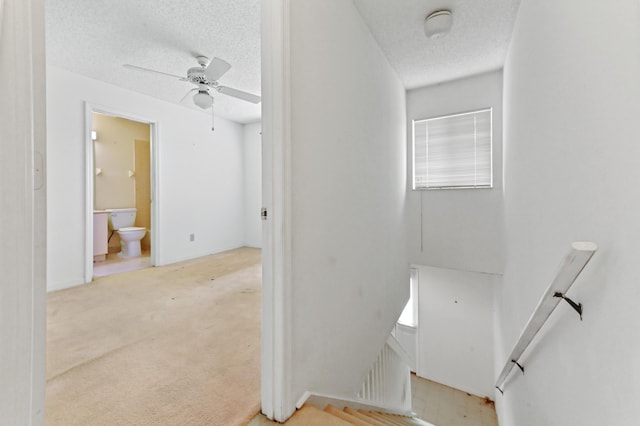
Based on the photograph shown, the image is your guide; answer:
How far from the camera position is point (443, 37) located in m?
2.46

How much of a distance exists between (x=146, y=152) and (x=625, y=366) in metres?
6.39

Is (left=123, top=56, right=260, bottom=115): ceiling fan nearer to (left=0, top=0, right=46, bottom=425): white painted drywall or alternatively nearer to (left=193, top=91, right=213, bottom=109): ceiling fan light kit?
(left=193, top=91, right=213, bottom=109): ceiling fan light kit

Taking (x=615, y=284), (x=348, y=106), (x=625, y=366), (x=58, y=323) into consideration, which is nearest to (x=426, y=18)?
(x=348, y=106)

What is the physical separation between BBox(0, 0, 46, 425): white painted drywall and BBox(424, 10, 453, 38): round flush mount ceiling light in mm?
2394

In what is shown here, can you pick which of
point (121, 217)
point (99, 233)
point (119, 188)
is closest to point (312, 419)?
point (99, 233)

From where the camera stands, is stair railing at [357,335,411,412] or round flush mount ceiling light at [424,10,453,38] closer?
round flush mount ceiling light at [424,10,453,38]

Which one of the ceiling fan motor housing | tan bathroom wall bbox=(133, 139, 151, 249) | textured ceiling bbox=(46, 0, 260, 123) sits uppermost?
textured ceiling bbox=(46, 0, 260, 123)

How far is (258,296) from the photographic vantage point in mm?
2783

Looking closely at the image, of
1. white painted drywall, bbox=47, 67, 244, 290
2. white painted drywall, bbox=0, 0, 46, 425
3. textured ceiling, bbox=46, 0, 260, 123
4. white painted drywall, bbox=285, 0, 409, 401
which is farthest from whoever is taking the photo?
white painted drywall, bbox=47, 67, 244, 290

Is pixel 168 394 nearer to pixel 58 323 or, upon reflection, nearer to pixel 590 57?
pixel 58 323

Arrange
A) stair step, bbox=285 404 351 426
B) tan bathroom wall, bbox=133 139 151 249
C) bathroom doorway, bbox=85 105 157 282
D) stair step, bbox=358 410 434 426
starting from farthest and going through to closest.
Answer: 1. tan bathroom wall, bbox=133 139 151 249
2. bathroom doorway, bbox=85 105 157 282
3. stair step, bbox=358 410 434 426
4. stair step, bbox=285 404 351 426

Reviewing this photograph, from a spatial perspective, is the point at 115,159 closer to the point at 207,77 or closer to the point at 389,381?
the point at 207,77

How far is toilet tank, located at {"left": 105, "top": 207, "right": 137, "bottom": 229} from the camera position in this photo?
15.5ft

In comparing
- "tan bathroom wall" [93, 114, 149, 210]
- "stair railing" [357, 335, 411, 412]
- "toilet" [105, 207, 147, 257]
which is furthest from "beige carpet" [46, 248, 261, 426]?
"tan bathroom wall" [93, 114, 149, 210]
